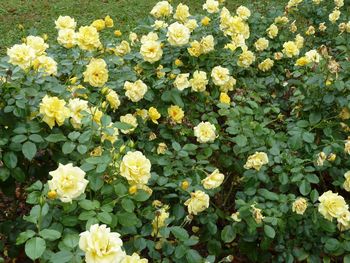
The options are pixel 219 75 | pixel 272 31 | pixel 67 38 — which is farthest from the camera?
pixel 272 31

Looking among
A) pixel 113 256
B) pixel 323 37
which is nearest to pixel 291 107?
pixel 323 37

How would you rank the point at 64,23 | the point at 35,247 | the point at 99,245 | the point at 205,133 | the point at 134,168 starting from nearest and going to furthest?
the point at 99,245, the point at 35,247, the point at 134,168, the point at 205,133, the point at 64,23

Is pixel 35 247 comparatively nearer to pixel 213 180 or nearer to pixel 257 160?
pixel 213 180

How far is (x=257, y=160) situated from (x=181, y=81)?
585 mm

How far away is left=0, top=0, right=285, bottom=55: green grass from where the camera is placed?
20.5 ft

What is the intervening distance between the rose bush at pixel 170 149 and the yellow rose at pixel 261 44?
0.01 meters

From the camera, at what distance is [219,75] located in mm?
2719

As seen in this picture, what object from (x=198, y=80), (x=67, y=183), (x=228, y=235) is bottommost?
(x=228, y=235)

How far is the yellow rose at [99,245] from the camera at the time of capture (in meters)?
1.36

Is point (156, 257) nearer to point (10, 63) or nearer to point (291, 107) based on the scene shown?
point (10, 63)

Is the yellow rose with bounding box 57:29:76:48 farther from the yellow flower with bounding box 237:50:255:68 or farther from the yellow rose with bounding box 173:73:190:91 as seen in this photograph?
the yellow flower with bounding box 237:50:255:68

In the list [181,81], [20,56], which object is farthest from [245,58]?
[20,56]

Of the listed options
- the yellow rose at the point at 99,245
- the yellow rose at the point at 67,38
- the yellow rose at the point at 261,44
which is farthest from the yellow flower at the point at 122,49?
the yellow rose at the point at 99,245

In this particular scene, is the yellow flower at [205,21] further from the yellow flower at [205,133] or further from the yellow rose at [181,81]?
the yellow flower at [205,133]
